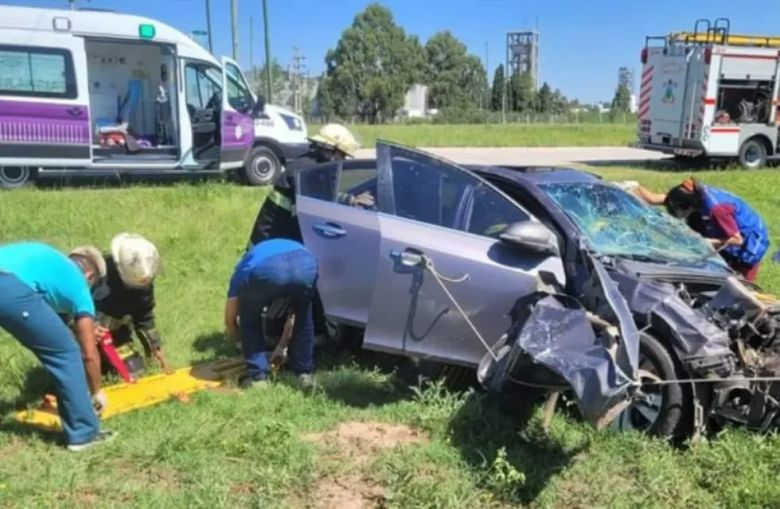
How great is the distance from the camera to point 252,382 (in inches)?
201

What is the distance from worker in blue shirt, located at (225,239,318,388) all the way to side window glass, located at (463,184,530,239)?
3.36 feet

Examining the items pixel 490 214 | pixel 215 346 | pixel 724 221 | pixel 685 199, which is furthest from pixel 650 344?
pixel 215 346

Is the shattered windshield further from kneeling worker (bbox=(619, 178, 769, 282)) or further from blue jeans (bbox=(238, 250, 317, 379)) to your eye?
blue jeans (bbox=(238, 250, 317, 379))

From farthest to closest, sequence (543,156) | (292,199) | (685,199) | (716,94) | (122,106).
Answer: (543,156) → (716,94) → (122,106) → (685,199) → (292,199)

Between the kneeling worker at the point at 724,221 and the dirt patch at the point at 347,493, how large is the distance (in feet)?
11.5

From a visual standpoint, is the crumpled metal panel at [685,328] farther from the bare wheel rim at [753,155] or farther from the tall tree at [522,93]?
the tall tree at [522,93]

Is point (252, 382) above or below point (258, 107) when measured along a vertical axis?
below

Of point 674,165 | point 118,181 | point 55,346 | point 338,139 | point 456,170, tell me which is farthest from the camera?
point 674,165

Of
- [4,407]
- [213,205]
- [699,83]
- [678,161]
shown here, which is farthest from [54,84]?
[678,161]

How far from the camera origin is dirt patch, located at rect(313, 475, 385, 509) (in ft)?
12.3

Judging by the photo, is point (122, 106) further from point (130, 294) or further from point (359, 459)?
point (359, 459)

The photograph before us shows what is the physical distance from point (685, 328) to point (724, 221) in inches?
95.4

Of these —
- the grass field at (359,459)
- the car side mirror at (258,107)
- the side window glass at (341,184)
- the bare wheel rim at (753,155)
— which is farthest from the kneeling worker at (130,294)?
the bare wheel rim at (753,155)

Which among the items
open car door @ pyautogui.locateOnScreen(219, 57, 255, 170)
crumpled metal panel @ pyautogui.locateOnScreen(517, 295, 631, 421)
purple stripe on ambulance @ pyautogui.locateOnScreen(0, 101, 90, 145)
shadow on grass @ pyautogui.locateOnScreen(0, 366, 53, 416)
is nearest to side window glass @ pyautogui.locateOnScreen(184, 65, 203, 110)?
open car door @ pyautogui.locateOnScreen(219, 57, 255, 170)
